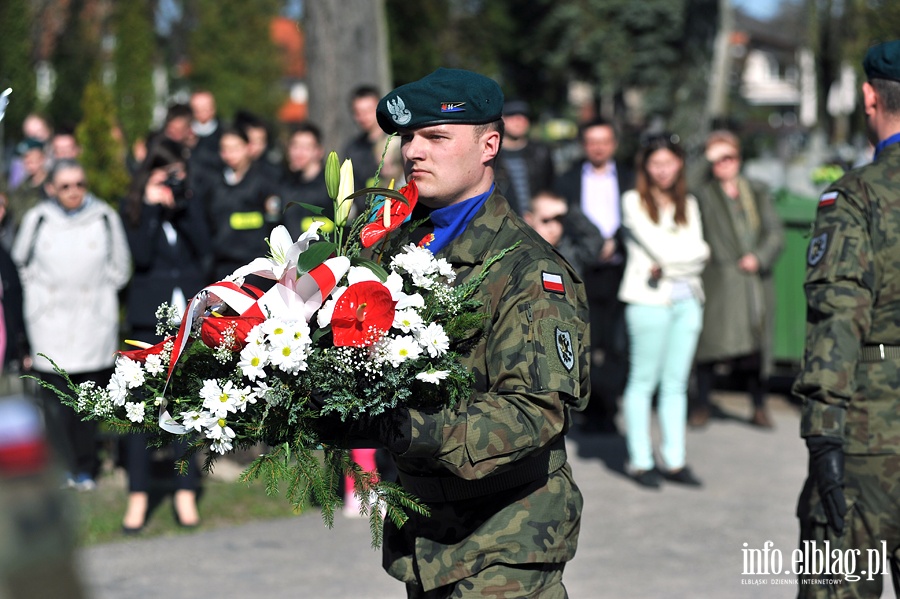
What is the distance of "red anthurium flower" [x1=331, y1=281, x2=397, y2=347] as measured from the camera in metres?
2.63

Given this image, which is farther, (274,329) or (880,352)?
(880,352)

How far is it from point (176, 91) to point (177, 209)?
41.7 m

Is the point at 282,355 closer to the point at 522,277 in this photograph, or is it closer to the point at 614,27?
the point at 522,277

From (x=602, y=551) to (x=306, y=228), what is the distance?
2353 mm

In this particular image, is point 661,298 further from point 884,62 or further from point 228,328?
point 228,328

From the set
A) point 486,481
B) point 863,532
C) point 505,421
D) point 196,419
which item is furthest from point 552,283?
point 863,532

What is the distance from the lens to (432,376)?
269 centimetres

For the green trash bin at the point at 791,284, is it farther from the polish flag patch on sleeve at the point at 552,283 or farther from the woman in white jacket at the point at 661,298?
the polish flag patch on sleeve at the point at 552,283

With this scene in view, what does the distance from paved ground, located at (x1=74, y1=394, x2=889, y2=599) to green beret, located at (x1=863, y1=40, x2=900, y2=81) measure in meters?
2.76

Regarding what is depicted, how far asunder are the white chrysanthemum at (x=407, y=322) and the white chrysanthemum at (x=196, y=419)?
441mm

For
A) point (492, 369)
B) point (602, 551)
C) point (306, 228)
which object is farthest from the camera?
point (306, 228)

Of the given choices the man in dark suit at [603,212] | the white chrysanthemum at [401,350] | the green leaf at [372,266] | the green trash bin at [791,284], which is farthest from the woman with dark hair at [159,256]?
the green trash bin at [791,284]

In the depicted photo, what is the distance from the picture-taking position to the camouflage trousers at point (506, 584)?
3.04m

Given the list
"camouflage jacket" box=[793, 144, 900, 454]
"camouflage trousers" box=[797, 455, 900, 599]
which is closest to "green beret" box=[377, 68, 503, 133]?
"camouflage jacket" box=[793, 144, 900, 454]
